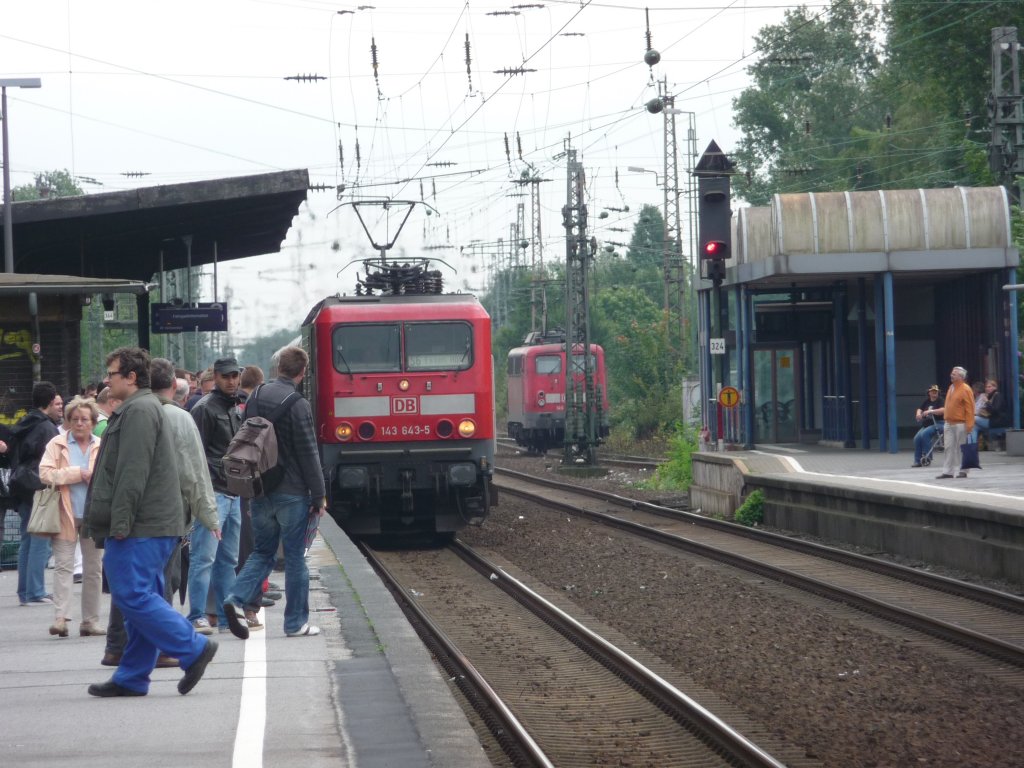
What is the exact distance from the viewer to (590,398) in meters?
35.4

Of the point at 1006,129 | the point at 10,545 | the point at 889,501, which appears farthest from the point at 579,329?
the point at 10,545

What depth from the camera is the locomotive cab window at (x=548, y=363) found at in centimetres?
4344

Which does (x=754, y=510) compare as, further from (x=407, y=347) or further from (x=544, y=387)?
(x=544, y=387)

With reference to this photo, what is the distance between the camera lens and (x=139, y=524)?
280 inches

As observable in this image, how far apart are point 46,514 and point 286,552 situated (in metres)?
1.96

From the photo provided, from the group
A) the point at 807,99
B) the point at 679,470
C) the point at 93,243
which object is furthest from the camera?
the point at 807,99

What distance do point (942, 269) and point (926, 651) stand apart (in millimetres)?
14788

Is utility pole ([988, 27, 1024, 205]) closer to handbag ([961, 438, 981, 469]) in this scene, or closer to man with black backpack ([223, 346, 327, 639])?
handbag ([961, 438, 981, 469])

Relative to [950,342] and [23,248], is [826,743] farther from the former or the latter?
[950,342]

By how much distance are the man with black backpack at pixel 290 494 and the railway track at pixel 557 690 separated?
4.10 ft

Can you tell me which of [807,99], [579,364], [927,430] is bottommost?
[927,430]

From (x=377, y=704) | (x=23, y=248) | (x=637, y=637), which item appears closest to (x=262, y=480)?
(x=377, y=704)

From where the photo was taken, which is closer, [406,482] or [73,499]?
[73,499]

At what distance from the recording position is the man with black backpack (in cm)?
893
